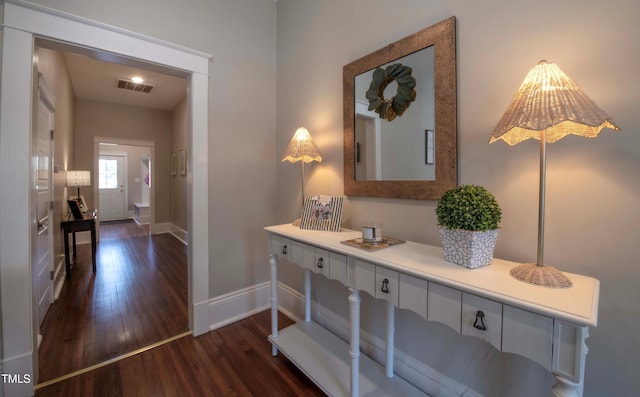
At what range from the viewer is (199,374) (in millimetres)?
1643

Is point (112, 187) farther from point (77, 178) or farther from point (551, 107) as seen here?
point (551, 107)

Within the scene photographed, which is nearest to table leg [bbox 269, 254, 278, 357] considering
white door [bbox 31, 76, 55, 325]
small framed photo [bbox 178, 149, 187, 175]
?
white door [bbox 31, 76, 55, 325]

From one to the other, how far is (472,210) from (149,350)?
7.39 feet

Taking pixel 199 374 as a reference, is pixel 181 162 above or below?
above

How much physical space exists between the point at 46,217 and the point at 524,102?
3.69m

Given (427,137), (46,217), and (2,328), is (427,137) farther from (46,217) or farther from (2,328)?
(46,217)

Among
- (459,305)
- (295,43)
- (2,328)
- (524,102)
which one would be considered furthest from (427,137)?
(2,328)

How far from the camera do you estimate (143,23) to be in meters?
1.80

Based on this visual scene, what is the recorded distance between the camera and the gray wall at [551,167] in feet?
2.87

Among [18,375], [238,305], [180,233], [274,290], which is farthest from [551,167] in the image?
[180,233]

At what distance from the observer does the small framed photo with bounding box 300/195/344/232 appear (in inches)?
65.2

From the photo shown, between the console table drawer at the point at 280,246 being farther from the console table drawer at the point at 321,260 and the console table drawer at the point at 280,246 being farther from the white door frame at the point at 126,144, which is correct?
the white door frame at the point at 126,144

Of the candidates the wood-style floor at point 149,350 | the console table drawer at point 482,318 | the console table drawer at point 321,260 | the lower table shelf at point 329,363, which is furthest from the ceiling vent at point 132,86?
the console table drawer at point 482,318

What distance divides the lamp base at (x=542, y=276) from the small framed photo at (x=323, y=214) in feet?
3.11
